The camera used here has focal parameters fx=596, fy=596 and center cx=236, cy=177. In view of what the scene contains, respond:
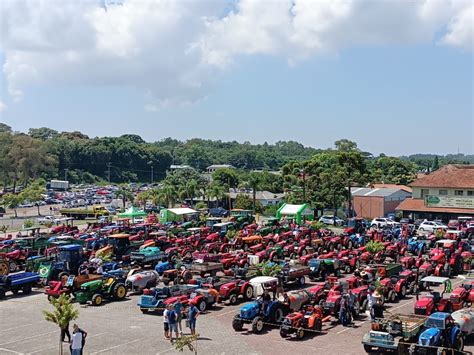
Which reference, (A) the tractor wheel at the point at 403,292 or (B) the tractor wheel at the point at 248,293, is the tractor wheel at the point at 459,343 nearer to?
(A) the tractor wheel at the point at 403,292

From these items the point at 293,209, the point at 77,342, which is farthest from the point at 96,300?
the point at 293,209

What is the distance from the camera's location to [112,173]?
147000 mm

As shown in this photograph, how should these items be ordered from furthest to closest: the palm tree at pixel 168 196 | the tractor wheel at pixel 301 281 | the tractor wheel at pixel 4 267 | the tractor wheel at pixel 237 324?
the palm tree at pixel 168 196
the tractor wheel at pixel 4 267
the tractor wheel at pixel 301 281
the tractor wheel at pixel 237 324

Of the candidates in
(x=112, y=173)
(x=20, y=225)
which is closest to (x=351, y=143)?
(x=112, y=173)

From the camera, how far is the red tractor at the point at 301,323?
1944cm

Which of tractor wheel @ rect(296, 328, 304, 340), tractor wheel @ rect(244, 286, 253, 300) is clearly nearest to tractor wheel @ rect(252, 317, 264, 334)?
tractor wheel @ rect(296, 328, 304, 340)

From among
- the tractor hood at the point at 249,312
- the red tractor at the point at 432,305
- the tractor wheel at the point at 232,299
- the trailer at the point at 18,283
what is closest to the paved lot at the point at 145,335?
the tractor wheel at the point at 232,299

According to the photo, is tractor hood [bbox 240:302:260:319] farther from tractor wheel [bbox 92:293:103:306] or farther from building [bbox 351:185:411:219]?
building [bbox 351:185:411:219]

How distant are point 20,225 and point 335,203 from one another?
32.7 metres

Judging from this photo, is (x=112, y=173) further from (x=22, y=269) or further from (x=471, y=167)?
(x=22, y=269)

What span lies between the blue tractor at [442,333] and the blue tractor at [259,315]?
5.39 m

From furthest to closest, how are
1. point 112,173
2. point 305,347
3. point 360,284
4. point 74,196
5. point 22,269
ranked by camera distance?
point 112,173 → point 74,196 → point 22,269 → point 360,284 → point 305,347

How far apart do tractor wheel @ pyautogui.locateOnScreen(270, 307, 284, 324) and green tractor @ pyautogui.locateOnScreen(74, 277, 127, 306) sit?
8056mm

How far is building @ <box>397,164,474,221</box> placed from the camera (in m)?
55.5
